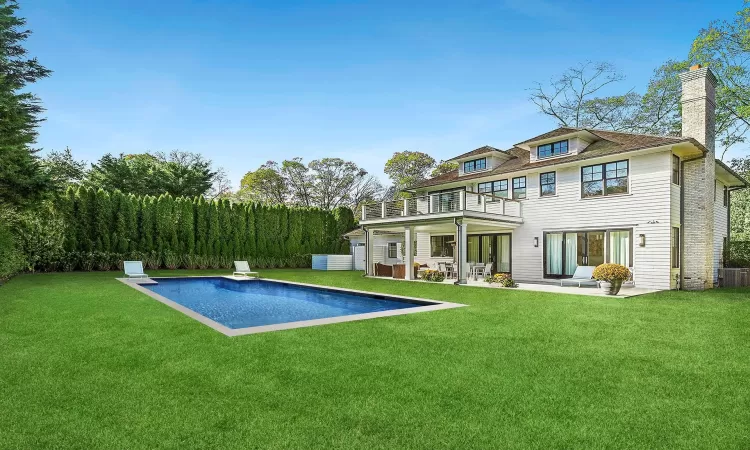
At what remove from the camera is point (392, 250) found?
85.9ft

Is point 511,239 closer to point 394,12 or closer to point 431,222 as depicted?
point 431,222

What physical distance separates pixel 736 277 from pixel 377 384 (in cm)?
1837

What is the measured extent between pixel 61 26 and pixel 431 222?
50.8 feet

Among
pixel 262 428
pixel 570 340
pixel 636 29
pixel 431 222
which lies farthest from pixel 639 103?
pixel 262 428

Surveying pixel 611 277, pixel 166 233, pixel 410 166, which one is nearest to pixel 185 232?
pixel 166 233

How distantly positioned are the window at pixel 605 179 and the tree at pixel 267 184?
1264 inches

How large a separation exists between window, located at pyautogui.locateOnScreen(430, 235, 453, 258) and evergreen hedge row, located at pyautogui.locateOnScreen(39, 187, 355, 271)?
370 inches

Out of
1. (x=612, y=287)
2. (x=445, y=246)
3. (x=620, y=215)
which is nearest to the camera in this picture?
(x=612, y=287)

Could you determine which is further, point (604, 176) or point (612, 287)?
point (604, 176)

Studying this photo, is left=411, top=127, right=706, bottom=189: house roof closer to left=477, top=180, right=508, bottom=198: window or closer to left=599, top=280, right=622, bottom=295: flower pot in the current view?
left=477, top=180, right=508, bottom=198: window

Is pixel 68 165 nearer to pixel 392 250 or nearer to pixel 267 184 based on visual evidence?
pixel 267 184

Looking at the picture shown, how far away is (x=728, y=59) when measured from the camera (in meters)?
23.5

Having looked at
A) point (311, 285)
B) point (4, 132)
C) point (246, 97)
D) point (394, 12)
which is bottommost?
point (311, 285)

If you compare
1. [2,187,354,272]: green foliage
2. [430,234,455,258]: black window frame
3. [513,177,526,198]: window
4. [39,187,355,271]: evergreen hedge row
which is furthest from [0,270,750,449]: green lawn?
[39,187,355,271]: evergreen hedge row
